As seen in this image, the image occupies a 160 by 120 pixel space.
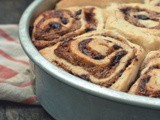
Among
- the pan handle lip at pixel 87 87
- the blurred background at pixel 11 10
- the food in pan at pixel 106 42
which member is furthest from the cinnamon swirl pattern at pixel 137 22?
the blurred background at pixel 11 10

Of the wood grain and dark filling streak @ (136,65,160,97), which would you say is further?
the wood grain

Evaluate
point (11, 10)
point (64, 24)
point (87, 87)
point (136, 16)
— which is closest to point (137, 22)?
point (136, 16)

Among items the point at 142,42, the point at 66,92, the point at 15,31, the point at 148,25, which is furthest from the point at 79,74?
the point at 15,31

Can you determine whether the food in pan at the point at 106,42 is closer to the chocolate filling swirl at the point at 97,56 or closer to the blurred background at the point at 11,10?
the chocolate filling swirl at the point at 97,56

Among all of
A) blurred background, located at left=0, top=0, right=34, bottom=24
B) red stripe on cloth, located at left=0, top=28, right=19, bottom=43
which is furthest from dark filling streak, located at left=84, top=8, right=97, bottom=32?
blurred background, located at left=0, top=0, right=34, bottom=24

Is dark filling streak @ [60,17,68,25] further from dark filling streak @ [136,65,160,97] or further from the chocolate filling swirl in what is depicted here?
dark filling streak @ [136,65,160,97]

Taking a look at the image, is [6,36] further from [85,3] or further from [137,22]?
[137,22]
